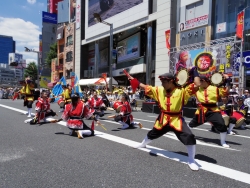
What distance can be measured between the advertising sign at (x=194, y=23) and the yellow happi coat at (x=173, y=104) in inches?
632

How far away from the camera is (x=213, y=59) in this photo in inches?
547

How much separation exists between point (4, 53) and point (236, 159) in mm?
134151

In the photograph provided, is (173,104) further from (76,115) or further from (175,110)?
(76,115)

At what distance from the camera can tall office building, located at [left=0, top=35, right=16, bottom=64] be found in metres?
119

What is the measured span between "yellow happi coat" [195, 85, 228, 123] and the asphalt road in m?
0.85

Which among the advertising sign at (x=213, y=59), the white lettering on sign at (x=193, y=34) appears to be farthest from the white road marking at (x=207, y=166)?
the white lettering on sign at (x=193, y=34)

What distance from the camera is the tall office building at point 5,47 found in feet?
390

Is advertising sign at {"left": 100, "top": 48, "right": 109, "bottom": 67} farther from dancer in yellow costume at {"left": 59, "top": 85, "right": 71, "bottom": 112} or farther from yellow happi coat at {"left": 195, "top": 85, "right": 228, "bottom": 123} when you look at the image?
yellow happi coat at {"left": 195, "top": 85, "right": 228, "bottom": 123}

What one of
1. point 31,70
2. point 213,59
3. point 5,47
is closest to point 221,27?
Answer: point 213,59

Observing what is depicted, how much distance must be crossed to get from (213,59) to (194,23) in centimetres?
647

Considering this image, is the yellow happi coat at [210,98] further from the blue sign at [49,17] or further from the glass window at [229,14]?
the blue sign at [49,17]

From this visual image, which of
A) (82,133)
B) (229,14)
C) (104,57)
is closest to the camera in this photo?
(82,133)

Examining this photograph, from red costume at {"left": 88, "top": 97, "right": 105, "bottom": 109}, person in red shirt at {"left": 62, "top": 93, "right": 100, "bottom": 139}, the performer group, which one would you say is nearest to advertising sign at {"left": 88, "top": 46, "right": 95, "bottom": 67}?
red costume at {"left": 88, "top": 97, "right": 105, "bottom": 109}

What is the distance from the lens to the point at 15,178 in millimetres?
3301
